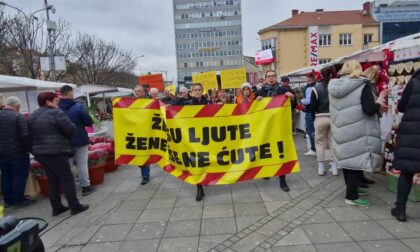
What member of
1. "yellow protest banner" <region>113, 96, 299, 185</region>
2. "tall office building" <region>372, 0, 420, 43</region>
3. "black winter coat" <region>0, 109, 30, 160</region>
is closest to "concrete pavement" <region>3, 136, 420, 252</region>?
"yellow protest banner" <region>113, 96, 299, 185</region>

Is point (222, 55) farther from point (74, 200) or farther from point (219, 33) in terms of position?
point (74, 200)

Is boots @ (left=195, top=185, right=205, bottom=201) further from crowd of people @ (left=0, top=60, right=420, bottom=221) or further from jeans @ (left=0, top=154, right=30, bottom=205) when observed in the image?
jeans @ (left=0, top=154, right=30, bottom=205)

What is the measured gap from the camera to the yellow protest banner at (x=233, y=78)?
1232 centimetres

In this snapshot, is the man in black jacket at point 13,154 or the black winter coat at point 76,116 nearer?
the man in black jacket at point 13,154

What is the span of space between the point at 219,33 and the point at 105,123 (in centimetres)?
10390

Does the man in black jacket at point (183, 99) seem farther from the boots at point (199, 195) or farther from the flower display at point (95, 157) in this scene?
the flower display at point (95, 157)

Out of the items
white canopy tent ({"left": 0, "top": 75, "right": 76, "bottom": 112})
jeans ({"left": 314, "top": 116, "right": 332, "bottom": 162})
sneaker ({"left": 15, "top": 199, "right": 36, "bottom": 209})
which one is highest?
white canopy tent ({"left": 0, "top": 75, "right": 76, "bottom": 112})

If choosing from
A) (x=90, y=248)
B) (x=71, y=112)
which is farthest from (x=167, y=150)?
(x=90, y=248)

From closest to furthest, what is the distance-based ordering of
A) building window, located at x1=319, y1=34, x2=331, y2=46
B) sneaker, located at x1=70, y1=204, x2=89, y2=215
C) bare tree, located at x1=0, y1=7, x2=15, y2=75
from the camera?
sneaker, located at x1=70, y1=204, x2=89, y2=215, bare tree, located at x1=0, y1=7, x2=15, y2=75, building window, located at x1=319, y1=34, x2=331, y2=46

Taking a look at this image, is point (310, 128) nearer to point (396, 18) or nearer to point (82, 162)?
point (82, 162)

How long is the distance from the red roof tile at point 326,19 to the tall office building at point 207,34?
5825cm

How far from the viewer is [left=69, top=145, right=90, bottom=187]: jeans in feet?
18.0

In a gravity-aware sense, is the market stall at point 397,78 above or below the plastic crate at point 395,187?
above

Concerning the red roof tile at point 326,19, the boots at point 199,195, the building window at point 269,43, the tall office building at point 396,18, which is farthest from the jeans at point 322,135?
the tall office building at point 396,18
